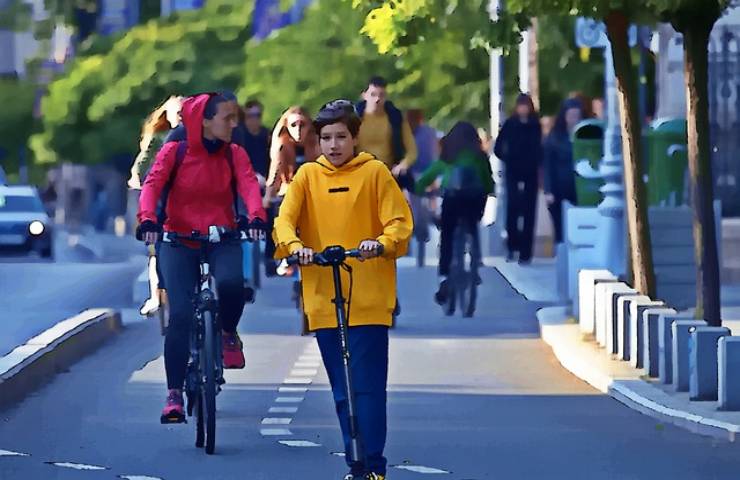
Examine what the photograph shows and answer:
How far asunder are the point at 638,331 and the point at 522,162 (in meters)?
14.0

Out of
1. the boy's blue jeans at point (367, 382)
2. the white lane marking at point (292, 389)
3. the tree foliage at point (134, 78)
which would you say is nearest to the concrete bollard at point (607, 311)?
the white lane marking at point (292, 389)

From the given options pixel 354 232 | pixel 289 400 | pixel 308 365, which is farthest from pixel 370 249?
pixel 308 365

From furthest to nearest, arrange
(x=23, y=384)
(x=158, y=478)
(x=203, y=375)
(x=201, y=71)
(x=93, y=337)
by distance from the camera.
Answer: (x=201, y=71) → (x=93, y=337) → (x=23, y=384) → (x=203, y=375) → (x=158, y=478)

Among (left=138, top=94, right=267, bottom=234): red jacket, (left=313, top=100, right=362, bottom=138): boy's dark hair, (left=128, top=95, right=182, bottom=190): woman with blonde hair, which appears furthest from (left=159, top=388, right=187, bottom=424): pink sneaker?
(left=313, top=100, right=362, bottom=138): boy's dark hair

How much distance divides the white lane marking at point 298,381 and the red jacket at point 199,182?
10.0ft

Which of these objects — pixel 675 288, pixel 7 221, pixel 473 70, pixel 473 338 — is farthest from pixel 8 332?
pixel 473 70

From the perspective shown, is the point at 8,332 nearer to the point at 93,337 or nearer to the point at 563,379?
the point at 93,337

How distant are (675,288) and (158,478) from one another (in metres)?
10.8

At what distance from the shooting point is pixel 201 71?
78625mm

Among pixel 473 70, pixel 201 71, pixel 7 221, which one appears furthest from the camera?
pixel 201 71

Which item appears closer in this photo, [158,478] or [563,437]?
[158,478]

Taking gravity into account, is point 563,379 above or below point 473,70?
below

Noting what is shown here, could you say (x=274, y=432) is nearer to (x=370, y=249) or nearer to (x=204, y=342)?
(x=204, y=342)

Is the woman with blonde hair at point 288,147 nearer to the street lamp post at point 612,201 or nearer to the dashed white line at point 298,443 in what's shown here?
the street lamp post at point 612,201
